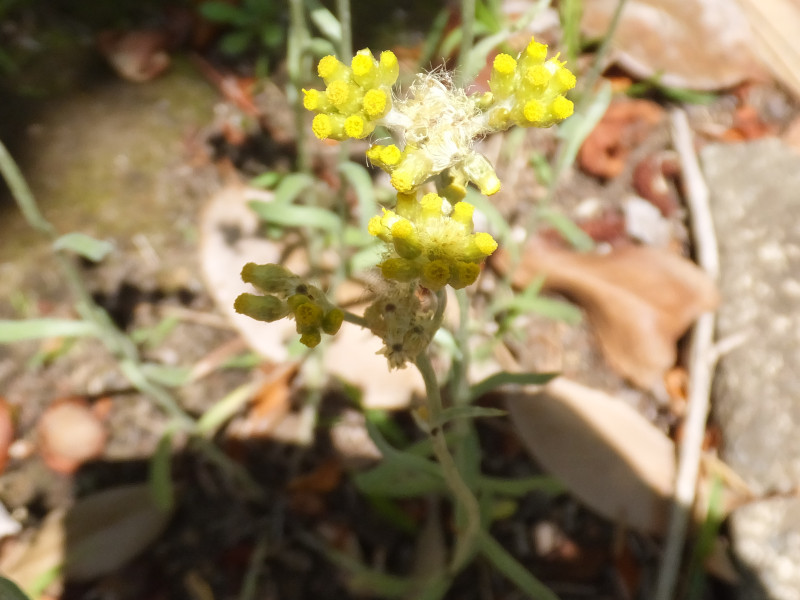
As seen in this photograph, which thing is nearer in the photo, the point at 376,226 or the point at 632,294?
the point at 376,226

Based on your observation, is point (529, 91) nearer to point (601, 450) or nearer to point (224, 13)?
point (601, 450)

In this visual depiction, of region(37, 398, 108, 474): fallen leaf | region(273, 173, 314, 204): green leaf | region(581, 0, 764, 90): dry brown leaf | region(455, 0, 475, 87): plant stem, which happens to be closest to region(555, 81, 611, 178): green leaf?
region(455, 0, 475, 87): plant stem

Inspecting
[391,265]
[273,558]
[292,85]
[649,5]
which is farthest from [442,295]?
[649,5]

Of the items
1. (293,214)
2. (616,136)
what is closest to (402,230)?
(293,214)

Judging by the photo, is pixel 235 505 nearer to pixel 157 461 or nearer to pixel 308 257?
pixel 157 461

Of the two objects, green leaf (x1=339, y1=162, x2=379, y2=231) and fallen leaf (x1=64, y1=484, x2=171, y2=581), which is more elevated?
green leaf (x1=339, y1=162, x2=379, y2=231)

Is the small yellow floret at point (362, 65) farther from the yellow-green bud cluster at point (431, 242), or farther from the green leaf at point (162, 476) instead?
the green leaf at point (162, 476)

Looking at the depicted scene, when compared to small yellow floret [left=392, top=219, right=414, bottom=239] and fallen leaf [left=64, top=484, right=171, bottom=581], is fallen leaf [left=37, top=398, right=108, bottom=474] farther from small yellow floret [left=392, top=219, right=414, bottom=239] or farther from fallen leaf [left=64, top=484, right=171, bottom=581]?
small yellow floret [left=392, top=219, right=414, bottom=239]
